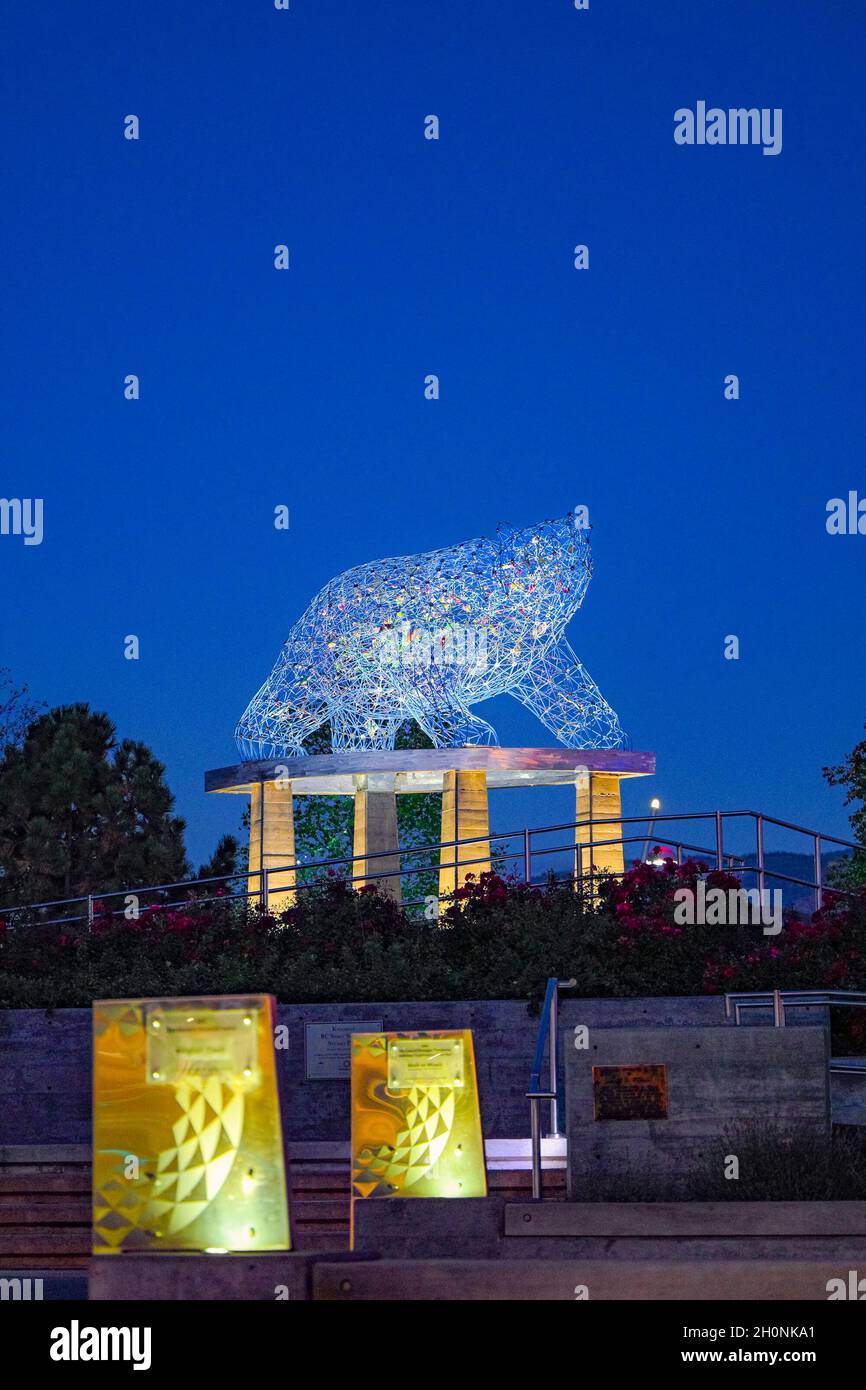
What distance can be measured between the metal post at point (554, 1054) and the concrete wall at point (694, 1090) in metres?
0.65

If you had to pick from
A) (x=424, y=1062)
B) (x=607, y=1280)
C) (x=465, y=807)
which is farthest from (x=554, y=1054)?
(x=465, y=807)

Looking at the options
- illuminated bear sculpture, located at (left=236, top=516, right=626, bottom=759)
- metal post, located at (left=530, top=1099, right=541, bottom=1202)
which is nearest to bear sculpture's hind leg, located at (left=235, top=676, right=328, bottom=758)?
illuminated bear sculpture, located at (left=236, top=516, right=626, bottom=759)

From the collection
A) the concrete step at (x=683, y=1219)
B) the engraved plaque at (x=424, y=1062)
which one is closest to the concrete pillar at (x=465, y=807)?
the engraved plaque at (x=424, y=1062)

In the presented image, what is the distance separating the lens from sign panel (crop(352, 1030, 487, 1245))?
1028cm

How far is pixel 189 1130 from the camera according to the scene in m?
7.70

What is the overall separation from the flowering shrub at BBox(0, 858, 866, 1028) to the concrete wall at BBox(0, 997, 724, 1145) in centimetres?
35

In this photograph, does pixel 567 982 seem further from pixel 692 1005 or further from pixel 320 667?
pixel 320 667

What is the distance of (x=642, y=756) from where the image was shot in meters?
29.7

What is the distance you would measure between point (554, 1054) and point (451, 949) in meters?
3.81

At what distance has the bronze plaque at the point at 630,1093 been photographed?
11312mm

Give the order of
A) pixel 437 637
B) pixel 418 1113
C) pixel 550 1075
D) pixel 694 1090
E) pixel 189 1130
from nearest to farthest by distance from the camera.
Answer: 1. pixel 189 1130
2. pixel 418 1113
3. pixel 694 1090
4. pixel 550 1075
5. pixel 437 637

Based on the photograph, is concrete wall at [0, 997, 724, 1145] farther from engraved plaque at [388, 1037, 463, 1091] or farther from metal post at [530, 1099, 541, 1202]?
engraved plaque at [388, 1037, 463, 1091]

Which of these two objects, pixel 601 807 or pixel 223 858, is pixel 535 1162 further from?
pixel 223 858
